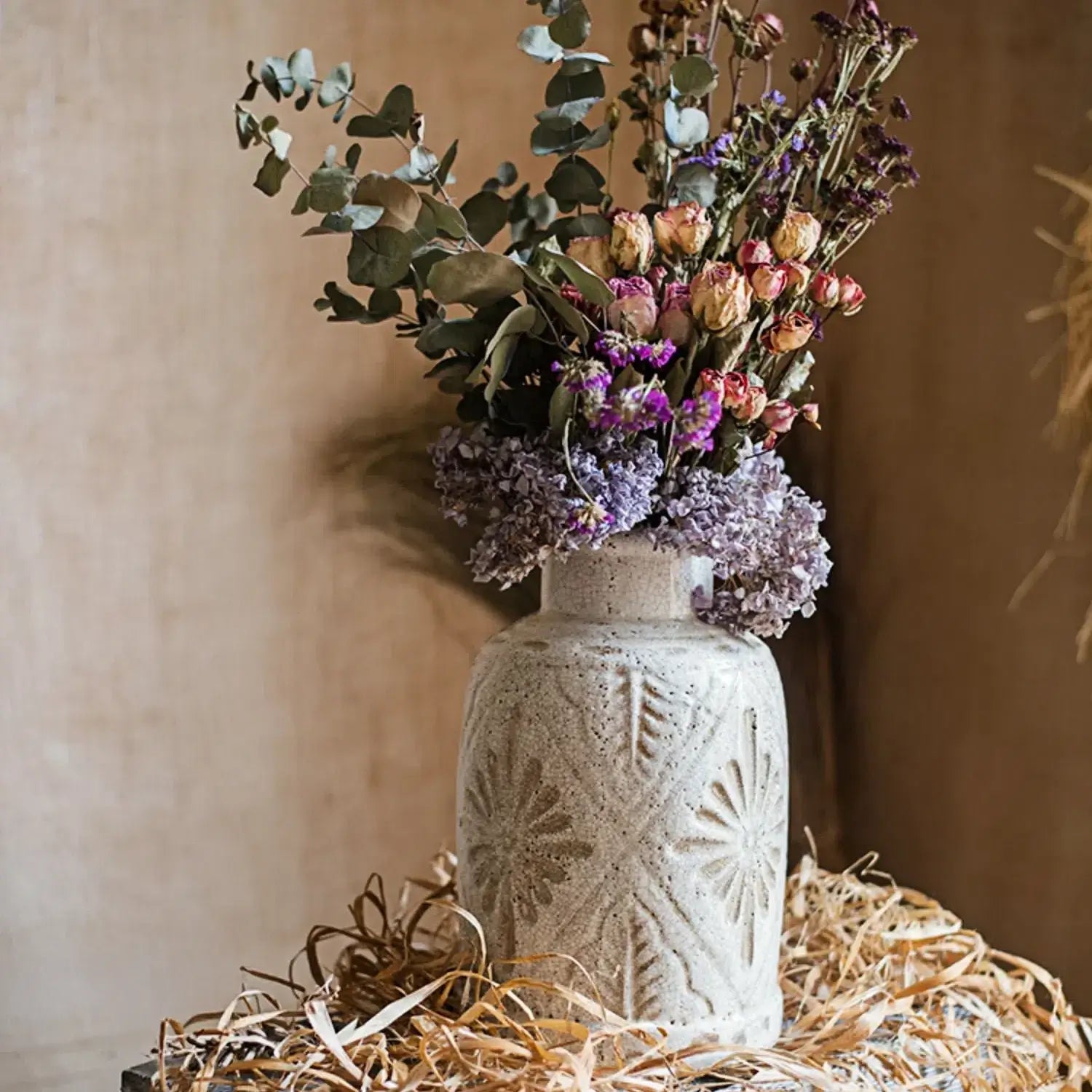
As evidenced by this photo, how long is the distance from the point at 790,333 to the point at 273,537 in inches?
22.7

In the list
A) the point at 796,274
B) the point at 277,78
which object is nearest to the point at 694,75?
the point at 796,274

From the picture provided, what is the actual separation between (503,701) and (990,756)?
1.72 ft

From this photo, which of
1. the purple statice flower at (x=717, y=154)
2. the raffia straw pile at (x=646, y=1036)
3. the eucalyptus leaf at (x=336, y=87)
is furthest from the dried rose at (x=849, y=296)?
the raffia straw pile at (x=646, y=1036)

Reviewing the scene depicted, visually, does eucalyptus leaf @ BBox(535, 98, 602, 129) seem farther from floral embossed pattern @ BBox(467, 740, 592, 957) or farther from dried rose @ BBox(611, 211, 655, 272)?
floral embossed pattern @ BBox(467, 740, 592, 957)

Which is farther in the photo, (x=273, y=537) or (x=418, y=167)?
(x=273, y=537)

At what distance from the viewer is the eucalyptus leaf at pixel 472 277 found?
683mm

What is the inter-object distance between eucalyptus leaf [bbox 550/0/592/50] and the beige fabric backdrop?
1.48 ft

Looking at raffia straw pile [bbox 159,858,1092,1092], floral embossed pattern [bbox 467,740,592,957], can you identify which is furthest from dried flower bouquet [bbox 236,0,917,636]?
raffia straw pile [bbox 159,858,1092,1092]

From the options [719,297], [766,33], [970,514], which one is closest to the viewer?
[719,297]

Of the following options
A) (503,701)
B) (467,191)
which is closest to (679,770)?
(503,701)

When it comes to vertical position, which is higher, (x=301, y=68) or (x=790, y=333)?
(x=301, y=68)

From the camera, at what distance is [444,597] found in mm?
1191

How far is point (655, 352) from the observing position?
686 millimetres

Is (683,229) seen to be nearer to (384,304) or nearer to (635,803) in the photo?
(384,304)
